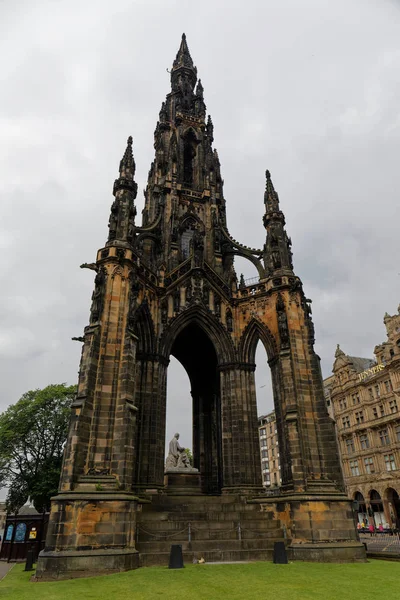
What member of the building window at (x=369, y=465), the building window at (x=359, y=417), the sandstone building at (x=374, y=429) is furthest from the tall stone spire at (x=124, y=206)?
the building window at (x=359, y=417)

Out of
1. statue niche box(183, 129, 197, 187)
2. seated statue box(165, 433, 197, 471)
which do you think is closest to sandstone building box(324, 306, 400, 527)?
statue niche box(183, 129, 197, 187)

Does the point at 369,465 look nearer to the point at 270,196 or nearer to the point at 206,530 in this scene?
the point at 270,196

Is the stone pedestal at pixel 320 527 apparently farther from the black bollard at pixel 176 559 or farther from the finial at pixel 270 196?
the finial at pixel 270 196

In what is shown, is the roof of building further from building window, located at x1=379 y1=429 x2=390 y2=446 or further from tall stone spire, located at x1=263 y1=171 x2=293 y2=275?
tall stone spire, located at x1=263 y1=171 x2=293 y2=275

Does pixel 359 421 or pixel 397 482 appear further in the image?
pixel 359 421

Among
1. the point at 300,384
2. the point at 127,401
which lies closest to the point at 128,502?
the point at 127,401

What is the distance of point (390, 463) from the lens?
38.3 metres

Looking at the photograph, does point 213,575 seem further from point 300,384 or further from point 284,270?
point 284,270

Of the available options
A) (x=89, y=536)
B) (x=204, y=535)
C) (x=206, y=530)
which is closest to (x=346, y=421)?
(x=206, y=530)

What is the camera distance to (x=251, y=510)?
15.0 metres

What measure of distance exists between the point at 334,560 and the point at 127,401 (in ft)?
27.1

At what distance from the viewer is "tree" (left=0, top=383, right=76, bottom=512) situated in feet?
100

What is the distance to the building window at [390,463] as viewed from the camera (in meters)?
37.9

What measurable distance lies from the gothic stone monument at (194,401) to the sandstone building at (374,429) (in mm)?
24583
